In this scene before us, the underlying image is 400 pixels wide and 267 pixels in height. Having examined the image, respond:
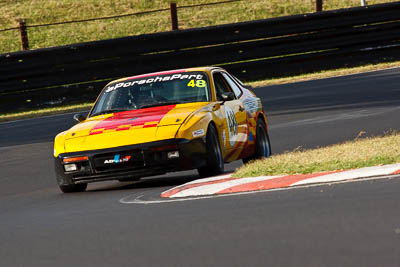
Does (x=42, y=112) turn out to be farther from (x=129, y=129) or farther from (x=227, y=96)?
(x=129, y=129)

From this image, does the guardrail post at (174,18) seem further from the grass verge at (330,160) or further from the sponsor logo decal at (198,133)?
the sponsor logo decal at (198,133)

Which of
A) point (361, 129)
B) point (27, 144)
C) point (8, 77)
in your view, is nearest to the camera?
point (361, 129)

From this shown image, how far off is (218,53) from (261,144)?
13576 millimetres

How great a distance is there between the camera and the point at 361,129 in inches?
565

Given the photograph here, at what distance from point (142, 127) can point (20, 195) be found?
5.27 feet

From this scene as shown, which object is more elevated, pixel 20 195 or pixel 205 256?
pixel 205 256

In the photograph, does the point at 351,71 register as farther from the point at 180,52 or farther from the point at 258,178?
the point at 258,178

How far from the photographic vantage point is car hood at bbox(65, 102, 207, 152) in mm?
9977

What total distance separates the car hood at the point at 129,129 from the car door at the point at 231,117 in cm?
41

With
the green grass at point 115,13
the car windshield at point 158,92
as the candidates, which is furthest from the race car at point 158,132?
the green grass at point 115,13

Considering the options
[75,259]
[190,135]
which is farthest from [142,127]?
[75,259]

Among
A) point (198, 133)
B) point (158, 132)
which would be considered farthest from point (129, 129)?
point (198, 133)

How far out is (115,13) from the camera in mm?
44406

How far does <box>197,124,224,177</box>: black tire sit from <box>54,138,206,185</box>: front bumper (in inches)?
3.4
